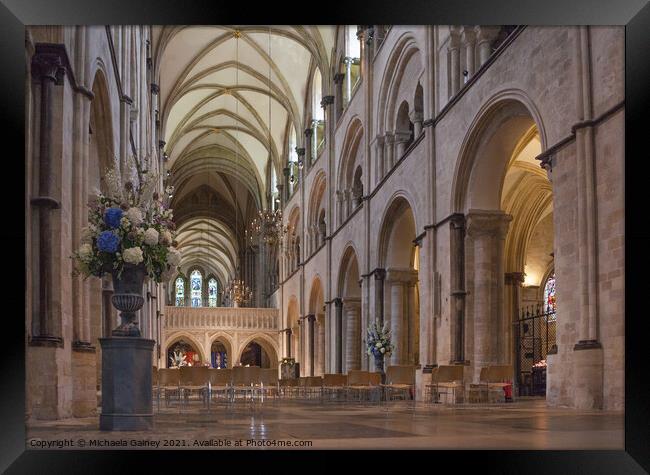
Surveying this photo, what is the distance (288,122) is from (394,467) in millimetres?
36061

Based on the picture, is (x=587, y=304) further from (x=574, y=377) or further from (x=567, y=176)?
(x=567, y=176)

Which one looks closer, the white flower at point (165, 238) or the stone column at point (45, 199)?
the white flower at point (165, 238)

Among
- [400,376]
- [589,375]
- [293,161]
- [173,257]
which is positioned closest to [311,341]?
[293,161]

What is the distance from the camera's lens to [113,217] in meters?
8.73

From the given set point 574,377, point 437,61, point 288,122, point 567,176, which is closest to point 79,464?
point 574,377

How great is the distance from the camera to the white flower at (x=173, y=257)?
903cm

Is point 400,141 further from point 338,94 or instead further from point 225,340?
point 225,340

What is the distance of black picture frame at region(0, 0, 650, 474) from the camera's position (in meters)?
6.80

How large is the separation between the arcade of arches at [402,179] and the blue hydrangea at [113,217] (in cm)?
62

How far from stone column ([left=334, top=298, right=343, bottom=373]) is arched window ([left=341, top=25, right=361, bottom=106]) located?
7.32m

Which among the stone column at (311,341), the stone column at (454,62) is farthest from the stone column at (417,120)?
the stone column at (311,341)

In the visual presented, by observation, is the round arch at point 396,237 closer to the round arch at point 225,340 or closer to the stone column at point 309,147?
the stone column at point 309,147

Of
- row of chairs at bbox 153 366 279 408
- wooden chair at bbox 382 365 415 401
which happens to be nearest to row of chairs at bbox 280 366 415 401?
wooden chair at bbox 382 365 415 401
